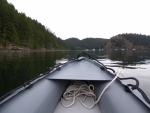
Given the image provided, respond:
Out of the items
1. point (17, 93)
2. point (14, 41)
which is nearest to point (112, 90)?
point (17, 93)

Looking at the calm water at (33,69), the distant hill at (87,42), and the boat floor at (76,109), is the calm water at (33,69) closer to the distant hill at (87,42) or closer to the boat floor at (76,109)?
the boat floor at (76,109)

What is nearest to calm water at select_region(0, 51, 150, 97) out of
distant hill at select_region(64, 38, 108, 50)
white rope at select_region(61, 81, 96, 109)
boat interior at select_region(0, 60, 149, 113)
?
white rope at select_region(61, 81, 96, 109)

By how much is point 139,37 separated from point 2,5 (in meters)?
113

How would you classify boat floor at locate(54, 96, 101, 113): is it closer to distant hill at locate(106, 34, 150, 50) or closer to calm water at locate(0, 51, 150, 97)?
calm water at locate(0, 51, 150, 97)

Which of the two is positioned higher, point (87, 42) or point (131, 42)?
point (131, 42)

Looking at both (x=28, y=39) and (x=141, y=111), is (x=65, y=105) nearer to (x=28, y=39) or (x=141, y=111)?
(x=141, y=111)

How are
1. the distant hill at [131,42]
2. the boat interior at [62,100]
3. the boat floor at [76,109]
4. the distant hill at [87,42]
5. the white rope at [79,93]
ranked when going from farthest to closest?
the distant hill at [87,42]
the distant hill at [131,42]
the white rope at [79,93]
the boat floor at [76,109]
the boat interior at [62,100]

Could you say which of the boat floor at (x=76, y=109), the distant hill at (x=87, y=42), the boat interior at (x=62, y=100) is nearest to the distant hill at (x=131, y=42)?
the distant hill at (x=87, y=42)

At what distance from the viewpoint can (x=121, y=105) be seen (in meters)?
1.88

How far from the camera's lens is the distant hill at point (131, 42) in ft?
435

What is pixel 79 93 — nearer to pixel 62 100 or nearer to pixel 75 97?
pixel 75 97

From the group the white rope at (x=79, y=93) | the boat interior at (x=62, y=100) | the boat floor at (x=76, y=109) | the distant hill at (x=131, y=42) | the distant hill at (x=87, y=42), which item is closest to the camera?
the boat interior at (x=62, y=100)

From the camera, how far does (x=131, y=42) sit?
136750mm

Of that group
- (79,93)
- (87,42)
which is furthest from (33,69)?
(87,42)
